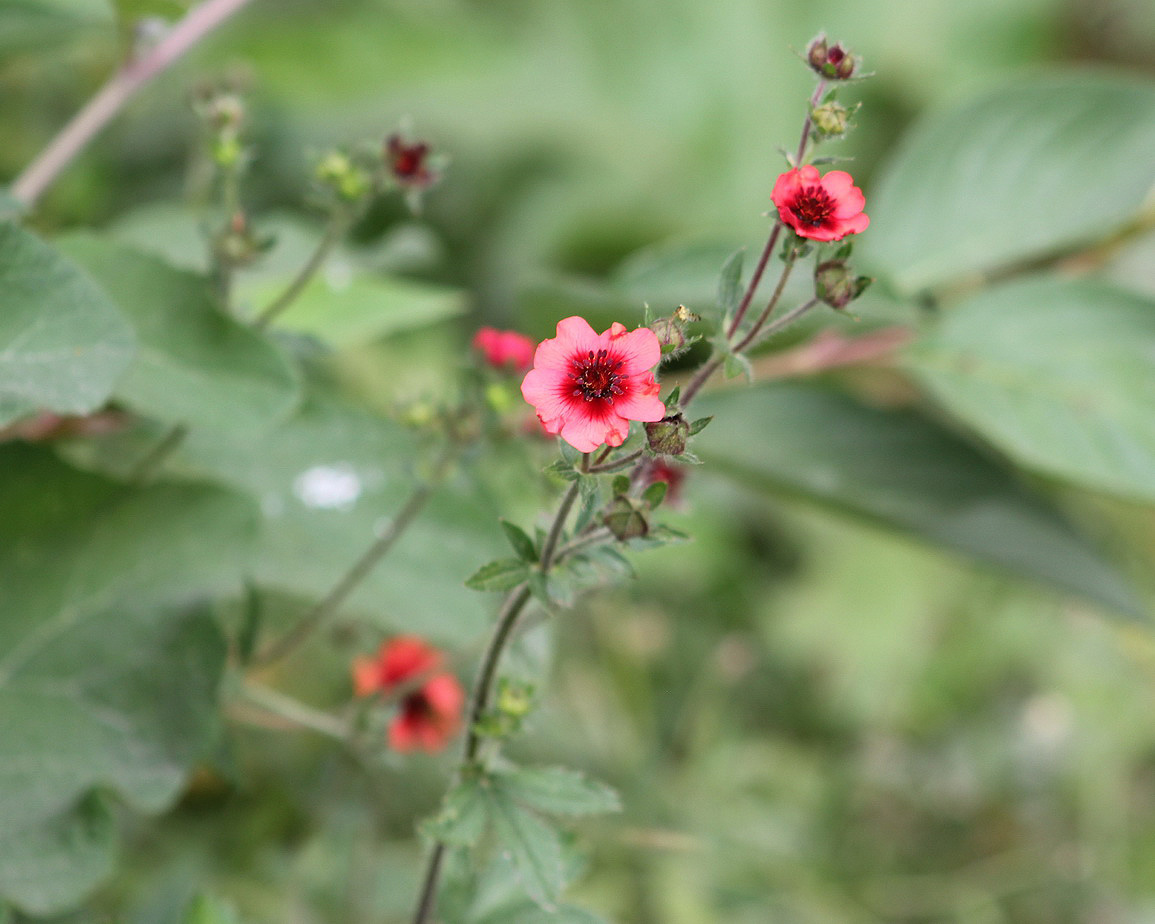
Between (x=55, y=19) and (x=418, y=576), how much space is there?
1.54ft

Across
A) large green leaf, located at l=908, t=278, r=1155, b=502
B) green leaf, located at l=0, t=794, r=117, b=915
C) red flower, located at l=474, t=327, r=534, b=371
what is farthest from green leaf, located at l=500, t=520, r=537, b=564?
large green leaf, located at l=908, t=278, r=1155, b=502

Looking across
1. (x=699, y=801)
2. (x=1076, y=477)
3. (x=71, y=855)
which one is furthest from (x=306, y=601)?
(x=699, y=801)

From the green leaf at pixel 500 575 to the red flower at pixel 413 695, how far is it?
0.29m

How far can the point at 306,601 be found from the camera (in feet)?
2.59

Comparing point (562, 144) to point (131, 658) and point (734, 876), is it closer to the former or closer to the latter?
point (734, 876)

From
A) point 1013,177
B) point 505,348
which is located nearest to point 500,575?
point 505,348

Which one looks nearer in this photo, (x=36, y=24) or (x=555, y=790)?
(x=555, y=790)

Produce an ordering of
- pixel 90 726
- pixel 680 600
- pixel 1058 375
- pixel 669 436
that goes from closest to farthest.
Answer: pixel 669 436, pixel 90 726, pixel 1058 375, pixel 680 600

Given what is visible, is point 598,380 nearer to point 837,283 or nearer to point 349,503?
point 837,283

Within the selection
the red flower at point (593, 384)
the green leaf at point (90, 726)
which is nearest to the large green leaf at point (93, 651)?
the green leaf at point (90, 726)

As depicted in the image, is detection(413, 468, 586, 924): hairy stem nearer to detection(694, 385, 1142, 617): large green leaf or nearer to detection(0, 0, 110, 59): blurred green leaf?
detection(694, 385, 1142, 617): large green leaf

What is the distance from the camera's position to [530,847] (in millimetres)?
491

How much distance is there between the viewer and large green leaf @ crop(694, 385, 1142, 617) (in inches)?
33.8

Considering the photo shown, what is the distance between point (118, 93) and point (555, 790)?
0.63 m
